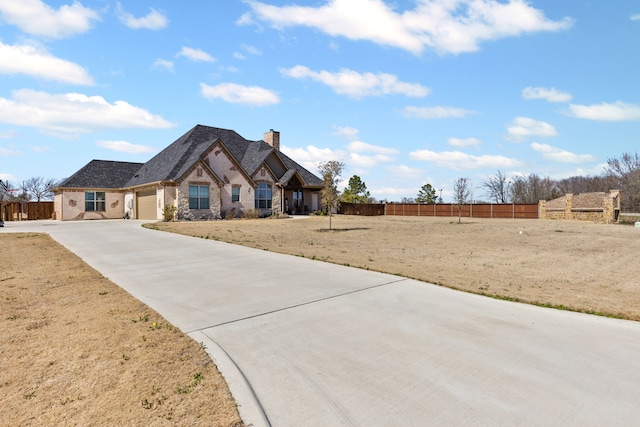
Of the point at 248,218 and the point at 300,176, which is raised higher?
the point at 300,176

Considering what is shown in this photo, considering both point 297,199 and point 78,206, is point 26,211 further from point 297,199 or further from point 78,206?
point 297,199

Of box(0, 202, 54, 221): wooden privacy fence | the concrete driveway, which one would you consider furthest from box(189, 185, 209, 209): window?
the concrete driveway

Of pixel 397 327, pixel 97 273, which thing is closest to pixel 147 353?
pixel 397 327

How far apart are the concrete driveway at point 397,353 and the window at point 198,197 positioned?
22.7 metres

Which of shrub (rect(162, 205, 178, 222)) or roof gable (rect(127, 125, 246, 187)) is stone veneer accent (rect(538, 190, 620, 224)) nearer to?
roof gable (rect(127, 125, 246, 187))

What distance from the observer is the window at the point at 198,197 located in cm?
2952

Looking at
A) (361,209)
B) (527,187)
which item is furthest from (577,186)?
(361,209)

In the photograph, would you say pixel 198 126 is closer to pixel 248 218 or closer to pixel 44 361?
pixel 248 218

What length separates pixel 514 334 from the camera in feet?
16.3

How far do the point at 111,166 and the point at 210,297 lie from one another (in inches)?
1402

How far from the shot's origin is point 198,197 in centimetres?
2991

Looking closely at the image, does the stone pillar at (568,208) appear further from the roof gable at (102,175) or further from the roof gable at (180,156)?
the roof gable at (102,175)

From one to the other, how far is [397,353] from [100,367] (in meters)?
3.39

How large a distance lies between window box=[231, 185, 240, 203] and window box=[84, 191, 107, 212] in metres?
12.4
